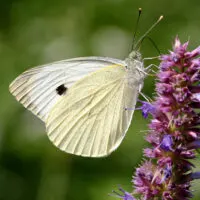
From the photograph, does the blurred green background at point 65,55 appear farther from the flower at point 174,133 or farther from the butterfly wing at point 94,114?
the flower at point 174,133

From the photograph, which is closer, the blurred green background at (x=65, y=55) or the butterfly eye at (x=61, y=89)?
the butterfly eye at (x=61, y=89)

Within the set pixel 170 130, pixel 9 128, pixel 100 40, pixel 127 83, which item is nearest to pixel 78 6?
pixel 100 40

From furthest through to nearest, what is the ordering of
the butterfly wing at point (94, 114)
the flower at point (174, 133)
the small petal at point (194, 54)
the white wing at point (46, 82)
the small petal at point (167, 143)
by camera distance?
the white wing at point (46, 82) < the butterfly wing at point (94, 114) < the small petal at point (194, 54) < the flower at point (174, 133) < the small petal at point (167, 143)

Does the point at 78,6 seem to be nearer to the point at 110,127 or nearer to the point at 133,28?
the point at 133,28

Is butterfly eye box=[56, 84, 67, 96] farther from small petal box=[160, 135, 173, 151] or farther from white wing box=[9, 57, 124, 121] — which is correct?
small petal box=[160, 135, 173, 151]

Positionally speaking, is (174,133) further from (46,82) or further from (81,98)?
(46,82)

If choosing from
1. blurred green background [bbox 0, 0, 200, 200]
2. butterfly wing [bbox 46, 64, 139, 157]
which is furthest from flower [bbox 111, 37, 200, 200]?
blurred green background [bbox 0, 0, 200, 200]

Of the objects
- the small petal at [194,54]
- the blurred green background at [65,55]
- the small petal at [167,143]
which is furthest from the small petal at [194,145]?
the blurred green background at [65,55]
